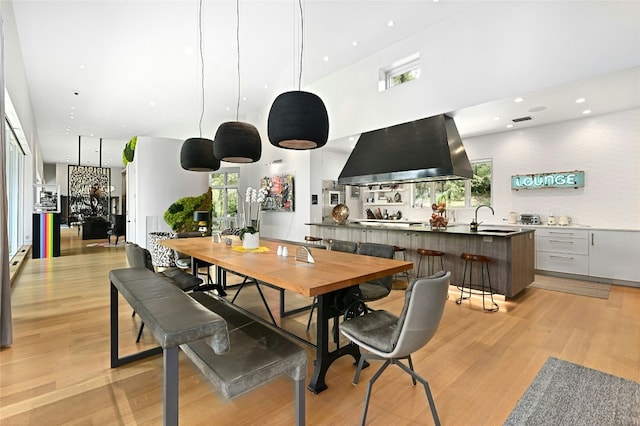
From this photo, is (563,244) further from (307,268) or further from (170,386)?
(170,386)

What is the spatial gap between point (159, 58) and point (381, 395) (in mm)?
6935

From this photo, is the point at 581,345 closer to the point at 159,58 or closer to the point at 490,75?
the point at 490,75

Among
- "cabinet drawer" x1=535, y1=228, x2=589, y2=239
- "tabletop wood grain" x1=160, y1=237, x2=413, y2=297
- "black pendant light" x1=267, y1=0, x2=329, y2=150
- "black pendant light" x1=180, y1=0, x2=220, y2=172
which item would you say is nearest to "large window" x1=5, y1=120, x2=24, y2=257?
"black pendant light" x1=180, y1=0, x2=220, y2=172

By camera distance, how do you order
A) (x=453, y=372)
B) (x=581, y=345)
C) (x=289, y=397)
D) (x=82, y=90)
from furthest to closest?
(x=82, y=90)
(x=581, y=345)
(x=453, y=372)
(x=289, y=397)

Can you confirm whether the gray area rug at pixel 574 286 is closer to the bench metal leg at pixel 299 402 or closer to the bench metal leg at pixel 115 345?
the bench metal leg at pixel 299 402

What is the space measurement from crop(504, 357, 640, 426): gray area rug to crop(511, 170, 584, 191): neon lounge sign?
4.61 metres

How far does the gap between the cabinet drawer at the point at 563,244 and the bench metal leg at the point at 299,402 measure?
620 centimetres

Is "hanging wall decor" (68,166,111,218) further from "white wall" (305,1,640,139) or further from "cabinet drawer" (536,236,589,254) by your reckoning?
"cabinet drawer" (536,236,589,254)

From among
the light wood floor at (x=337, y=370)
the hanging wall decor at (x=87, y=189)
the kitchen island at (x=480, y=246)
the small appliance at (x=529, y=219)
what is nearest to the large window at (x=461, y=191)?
the small appliance at (x=529, y=219)

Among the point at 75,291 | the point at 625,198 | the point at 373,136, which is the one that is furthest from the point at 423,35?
the point at 75,291

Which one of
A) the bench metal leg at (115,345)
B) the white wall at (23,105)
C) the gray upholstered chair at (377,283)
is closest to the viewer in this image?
the bench metal leg at (115,345)

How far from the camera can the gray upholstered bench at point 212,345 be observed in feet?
4.25

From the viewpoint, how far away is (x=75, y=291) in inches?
188

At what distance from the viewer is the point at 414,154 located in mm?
5266
